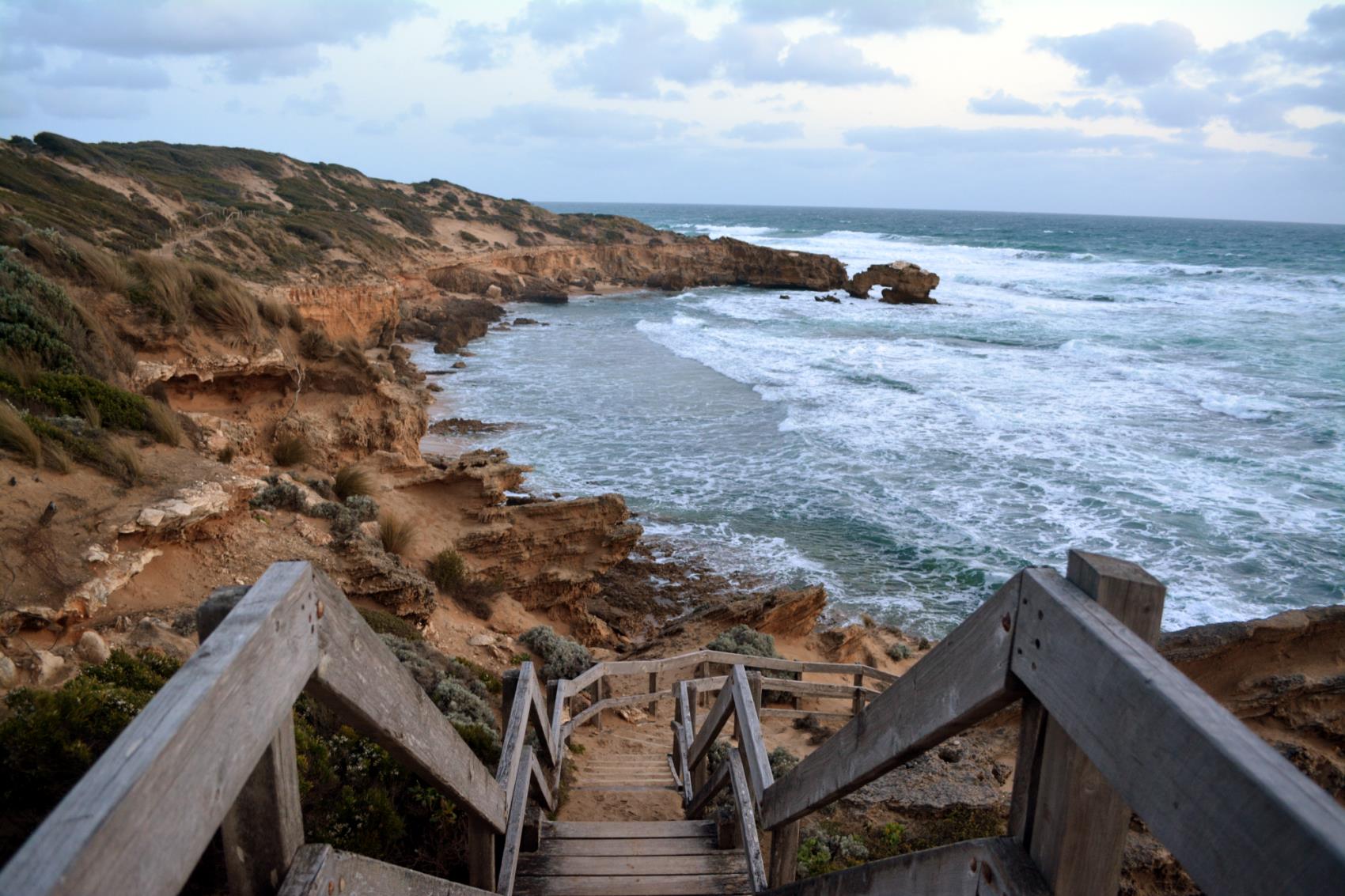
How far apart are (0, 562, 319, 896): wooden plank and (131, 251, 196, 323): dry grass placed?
11384mm

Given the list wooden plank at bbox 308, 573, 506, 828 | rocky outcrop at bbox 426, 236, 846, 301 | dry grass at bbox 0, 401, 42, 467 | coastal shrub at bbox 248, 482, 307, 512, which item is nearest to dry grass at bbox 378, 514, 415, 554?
coastal shrub at bbox 248, 482, 307, 512

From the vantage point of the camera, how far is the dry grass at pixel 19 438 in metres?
6.74

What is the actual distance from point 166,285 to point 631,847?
1055 cm

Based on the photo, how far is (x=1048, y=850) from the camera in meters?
1.52

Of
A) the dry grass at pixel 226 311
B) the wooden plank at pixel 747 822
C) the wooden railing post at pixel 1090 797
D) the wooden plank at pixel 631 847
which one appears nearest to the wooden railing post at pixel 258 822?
the wooden railing post at pixel 1090 797

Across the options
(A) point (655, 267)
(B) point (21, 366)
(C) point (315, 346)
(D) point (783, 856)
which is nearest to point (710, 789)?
(D) point (783, 856)

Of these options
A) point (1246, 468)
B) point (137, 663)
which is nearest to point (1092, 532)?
point (1246, 468)

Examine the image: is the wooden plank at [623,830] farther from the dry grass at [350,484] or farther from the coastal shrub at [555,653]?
the dry grass at [350,484]

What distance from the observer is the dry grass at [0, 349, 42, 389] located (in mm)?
8094

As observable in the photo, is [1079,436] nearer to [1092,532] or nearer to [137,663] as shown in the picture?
[1092,532]

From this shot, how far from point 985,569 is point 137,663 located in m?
13.0

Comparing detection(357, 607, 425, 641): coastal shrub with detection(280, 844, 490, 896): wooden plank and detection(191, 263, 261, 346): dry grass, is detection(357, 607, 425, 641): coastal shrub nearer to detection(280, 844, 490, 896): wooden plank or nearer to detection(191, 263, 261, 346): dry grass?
detection(191, 263, 261, 346): dry grass

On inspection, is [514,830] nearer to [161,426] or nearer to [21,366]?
[161,426]

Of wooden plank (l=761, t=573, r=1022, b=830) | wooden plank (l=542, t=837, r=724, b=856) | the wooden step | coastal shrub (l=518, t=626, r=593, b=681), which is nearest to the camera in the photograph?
wooden plank (l=761, t=573, r=1022, b=830)
